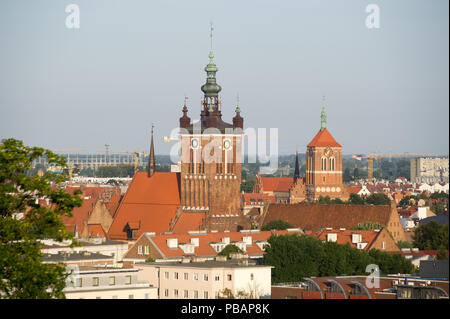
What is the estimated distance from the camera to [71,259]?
61.3m

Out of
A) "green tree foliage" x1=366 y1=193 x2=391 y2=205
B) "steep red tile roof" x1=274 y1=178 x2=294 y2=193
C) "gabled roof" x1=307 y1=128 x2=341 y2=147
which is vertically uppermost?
"gabled roof" x1=307 y1=128 x2=341 y2=147

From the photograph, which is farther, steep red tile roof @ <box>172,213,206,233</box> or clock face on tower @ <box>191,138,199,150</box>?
clock face on tower @ <box>191,138,199,150</box>

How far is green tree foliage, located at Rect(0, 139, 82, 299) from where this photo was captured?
32875 mm

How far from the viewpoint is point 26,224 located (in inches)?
1344

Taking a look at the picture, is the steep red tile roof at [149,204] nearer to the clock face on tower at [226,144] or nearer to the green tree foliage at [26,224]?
the clock face on tower at [226,144]

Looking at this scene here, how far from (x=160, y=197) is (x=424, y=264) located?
137 feet

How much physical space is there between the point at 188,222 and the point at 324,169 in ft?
239

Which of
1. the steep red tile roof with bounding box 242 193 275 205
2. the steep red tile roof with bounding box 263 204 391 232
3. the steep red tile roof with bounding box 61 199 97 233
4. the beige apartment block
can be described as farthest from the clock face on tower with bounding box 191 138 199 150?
the steep red tile roof with bounding box 242 193 275 205

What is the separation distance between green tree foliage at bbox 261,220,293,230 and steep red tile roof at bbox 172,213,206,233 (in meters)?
8.39

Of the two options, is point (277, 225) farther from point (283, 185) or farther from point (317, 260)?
point (283, 185)

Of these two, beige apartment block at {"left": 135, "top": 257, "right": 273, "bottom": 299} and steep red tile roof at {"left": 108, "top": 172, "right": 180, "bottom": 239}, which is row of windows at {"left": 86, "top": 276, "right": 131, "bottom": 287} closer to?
beige apartment block at {"left": 135, "top": 257, "right": 273, "bottom": 299}

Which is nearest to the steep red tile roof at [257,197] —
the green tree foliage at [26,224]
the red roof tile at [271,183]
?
the red roof tile at [271,183]

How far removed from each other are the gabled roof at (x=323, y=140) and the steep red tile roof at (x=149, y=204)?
6611 centimetres
